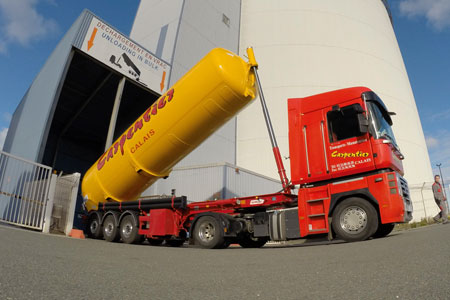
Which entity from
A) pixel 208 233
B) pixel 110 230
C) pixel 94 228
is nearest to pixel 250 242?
pixel 208 233

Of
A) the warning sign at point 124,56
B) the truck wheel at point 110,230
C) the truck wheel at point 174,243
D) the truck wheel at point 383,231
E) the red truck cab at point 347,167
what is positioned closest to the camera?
the red truck cab at point 347,167

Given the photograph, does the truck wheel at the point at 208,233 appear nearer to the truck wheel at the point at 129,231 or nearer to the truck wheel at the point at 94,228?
the truck wheel at the point at 129,231

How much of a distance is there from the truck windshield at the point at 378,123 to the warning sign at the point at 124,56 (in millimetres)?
10742

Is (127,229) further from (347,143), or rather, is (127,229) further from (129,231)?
(347,143)

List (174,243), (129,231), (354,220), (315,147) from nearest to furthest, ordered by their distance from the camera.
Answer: (354,220) < (315,147) < (129,231) < (174,243)

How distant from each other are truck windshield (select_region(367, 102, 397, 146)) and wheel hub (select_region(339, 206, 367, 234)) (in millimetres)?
1724

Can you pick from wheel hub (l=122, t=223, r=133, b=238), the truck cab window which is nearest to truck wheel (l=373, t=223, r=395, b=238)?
the truck cab window

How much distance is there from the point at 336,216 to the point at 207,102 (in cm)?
408

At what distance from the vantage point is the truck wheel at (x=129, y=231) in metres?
9.14

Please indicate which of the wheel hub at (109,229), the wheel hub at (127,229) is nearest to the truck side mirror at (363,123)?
the wheel hub at (127,229)

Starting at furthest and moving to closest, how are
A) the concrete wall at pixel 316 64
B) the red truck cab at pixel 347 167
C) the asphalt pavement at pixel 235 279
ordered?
the concrete wall at pixel 316 64 < the red truck cab at pixel 347 167 < the asphalt pavement at pixel 235 279

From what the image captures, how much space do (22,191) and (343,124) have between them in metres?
9.79

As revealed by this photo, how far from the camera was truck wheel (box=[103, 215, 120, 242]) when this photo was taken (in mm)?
9656

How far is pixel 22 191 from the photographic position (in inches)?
367
